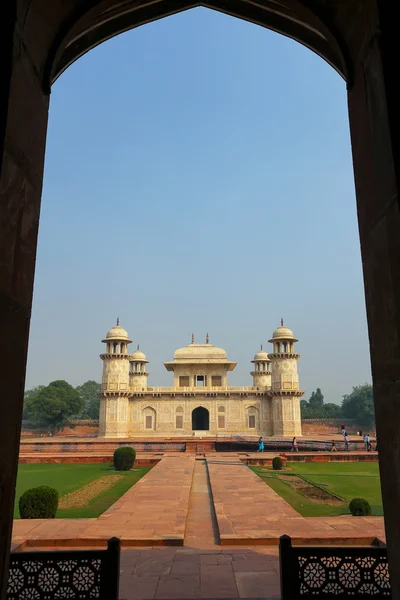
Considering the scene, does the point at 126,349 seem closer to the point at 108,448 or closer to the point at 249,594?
the point at 108,448

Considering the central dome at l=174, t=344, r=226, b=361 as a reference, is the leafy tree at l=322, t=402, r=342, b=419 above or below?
below

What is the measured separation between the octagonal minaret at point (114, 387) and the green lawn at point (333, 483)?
18.6 m

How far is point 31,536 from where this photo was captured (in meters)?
5.68

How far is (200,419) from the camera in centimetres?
3550

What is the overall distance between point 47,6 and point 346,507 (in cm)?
855

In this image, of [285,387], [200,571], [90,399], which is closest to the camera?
[200,571]

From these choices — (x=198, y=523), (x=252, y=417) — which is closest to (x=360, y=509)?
(x=198, y=523)

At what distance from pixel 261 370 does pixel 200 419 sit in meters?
6.79

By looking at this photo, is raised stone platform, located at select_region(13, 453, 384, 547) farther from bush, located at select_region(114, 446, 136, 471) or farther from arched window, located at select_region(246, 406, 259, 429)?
arched window, located at select_region(246, 406, 259, 429)

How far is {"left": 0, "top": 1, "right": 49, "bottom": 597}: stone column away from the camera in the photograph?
216cm

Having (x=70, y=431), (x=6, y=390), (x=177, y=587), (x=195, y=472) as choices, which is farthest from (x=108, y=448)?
(x=70, y=431)

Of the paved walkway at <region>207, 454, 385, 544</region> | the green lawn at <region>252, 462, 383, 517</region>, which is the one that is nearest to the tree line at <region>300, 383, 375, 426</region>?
the green lawn at <region>252, 462, 383, 517</region>

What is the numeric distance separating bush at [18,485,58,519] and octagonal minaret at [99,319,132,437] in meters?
25.5

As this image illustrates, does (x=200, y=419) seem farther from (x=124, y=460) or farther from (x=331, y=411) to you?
(x=331, y=411)
